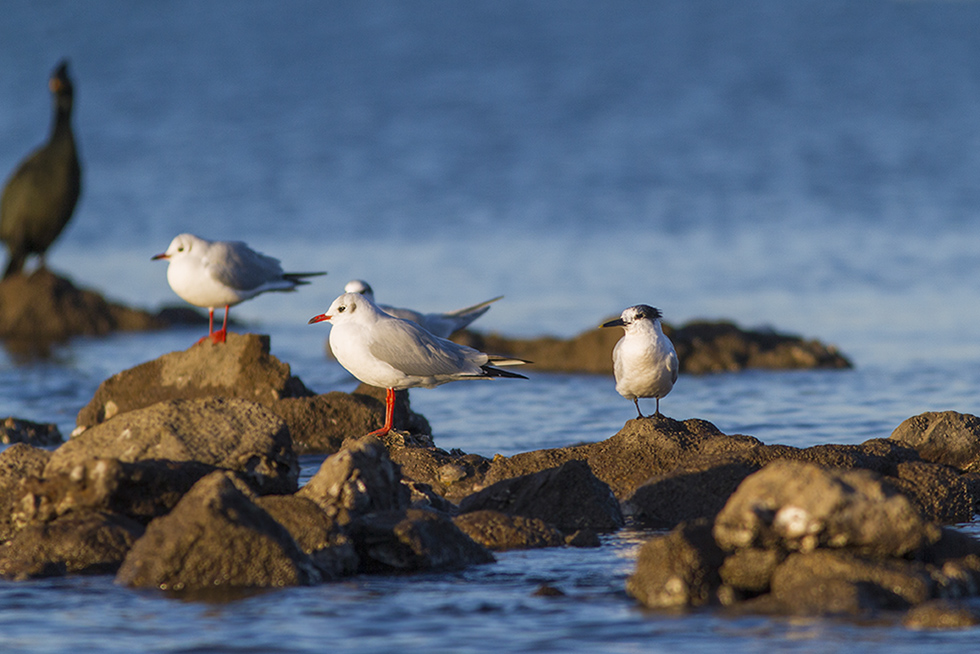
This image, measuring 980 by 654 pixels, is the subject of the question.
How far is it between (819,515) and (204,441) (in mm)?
3198

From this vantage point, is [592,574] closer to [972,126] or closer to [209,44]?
[972,126]

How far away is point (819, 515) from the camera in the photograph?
16.2 feet

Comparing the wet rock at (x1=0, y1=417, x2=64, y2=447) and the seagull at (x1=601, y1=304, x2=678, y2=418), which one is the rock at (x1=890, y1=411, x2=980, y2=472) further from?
the wet rock at (x1=0, y1=417, x2=64, y2=447)

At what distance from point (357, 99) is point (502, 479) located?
2896 cm


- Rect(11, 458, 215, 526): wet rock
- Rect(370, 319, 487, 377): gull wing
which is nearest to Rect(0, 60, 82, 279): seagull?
Rect(370, 319, 487, 377): gull wing

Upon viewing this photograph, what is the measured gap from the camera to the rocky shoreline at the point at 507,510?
501cm

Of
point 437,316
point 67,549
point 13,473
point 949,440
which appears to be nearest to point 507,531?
point 67,549

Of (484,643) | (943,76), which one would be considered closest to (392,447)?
(484,643)

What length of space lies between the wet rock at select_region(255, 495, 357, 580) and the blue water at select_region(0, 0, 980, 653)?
0.12 m

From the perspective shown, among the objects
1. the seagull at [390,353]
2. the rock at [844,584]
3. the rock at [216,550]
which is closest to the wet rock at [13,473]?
the rock at [216,550]

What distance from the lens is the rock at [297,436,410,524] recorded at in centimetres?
607

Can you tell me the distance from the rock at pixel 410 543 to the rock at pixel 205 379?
3.43 meters

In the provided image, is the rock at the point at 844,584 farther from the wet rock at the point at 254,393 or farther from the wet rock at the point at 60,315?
the wet rock at the point at 60,315

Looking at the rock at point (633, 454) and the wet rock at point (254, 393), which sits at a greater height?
the wet rock at point (254, 393)
